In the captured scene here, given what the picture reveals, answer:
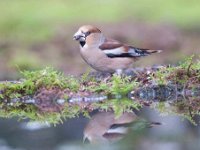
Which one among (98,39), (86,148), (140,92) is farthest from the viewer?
(98,39)

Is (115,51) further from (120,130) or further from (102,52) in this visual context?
(120,130)

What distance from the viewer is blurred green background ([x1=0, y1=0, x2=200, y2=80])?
20484 mm

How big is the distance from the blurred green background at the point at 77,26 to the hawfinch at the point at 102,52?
6.19 meters

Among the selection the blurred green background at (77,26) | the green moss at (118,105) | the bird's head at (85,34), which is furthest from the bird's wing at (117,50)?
the blurred green background at (77,26)

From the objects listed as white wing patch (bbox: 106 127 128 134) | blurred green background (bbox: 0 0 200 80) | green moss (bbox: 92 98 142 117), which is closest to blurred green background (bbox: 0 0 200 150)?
blurred green background (bbox: 0 0 200 80)

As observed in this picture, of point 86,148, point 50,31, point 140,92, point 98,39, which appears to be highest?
point 50,31

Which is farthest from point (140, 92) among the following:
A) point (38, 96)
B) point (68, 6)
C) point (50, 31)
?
point (68, 6)

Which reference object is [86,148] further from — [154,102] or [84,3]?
[84,3]

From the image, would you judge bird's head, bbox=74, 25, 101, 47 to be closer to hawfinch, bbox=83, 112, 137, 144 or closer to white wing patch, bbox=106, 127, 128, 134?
hawfinch, bbox=83, 112, 137, 144

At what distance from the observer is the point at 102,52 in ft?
38.2

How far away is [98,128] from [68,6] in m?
17.9

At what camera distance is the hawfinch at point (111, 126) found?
8.52 metres

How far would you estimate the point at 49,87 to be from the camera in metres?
10.9

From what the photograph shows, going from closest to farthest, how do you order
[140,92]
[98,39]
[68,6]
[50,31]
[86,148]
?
1. [86,148]
2. [140,92]
3. [98,39]
4. [50,31]
5. [68,6]
